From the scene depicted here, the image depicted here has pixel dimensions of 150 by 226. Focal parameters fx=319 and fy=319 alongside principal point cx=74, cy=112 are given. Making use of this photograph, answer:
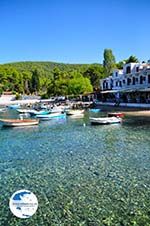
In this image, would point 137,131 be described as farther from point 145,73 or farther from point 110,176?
point 145,73

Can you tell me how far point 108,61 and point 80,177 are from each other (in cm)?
11046

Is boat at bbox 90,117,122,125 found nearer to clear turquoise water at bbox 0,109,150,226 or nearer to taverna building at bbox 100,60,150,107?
clear turquoise water at bbox 0,109,150,226

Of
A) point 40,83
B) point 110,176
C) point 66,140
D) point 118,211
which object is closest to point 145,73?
point 66,140

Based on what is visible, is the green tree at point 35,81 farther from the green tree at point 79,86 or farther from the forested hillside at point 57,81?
the green tree at point 79,86

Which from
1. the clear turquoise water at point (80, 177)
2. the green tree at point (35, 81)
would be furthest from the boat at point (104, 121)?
the green tree at point (35, 81)

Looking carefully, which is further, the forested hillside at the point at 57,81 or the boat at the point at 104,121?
the forested hillside at the point at 57,81

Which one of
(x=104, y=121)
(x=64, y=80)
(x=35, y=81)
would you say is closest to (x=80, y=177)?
(x=104, y=121)

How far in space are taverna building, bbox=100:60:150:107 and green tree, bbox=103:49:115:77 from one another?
3005cm

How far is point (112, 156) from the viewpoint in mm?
24641

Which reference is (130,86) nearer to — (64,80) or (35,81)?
(64,80)

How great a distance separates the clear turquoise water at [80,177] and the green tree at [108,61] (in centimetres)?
9194

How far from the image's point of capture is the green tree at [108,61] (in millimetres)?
125194

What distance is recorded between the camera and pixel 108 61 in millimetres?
125938

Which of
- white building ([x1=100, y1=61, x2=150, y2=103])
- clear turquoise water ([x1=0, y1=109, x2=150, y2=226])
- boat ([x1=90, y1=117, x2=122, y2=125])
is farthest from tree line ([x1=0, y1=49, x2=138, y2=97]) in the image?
clear turquoise water ([x1=0, y1=109, x2=150, y2=226])
